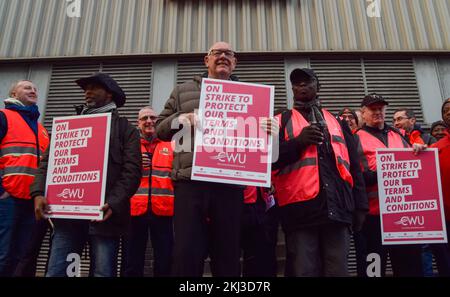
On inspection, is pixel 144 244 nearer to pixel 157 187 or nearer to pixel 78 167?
pixel 157 187

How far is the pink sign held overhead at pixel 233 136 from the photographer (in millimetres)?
2828

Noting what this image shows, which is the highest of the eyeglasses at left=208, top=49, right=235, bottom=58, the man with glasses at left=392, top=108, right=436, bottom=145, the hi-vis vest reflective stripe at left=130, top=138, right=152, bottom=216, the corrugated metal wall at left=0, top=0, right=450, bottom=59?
the corrugated metal wall at left=0, top=0, right=450, bottom=59

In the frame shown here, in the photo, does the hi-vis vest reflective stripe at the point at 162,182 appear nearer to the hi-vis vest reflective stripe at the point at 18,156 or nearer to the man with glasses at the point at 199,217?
the hi-vis vest reflective stripe at the point at 18,156

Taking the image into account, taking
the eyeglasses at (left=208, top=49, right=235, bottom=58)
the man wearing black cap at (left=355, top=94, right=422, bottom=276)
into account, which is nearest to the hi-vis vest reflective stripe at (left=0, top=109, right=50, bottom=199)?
the eyeglasses at (left=208, top=49, right=235, bottom=58)

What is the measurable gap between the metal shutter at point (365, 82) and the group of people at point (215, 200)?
3.11 meters

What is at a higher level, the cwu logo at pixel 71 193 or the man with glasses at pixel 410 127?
the man with glasses at pixel 410 127

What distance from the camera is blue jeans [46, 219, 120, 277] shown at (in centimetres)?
304

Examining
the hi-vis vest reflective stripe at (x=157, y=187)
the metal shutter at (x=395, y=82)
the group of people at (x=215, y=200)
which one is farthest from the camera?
the metal shutter at (x=395, y=82)

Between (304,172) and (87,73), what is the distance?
17.9 ft

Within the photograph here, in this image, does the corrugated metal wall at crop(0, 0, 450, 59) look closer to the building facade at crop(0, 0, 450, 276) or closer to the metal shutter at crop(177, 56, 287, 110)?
the building facade at crop(0, 0, 450, 276)

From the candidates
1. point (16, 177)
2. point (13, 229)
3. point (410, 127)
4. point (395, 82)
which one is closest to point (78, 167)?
point (16, 177)

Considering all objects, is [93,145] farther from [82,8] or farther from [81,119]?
[82,8]

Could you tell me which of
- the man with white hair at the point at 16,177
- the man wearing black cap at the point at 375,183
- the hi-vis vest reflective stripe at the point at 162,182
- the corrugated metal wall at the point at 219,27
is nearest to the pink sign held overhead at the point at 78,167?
the man with white hair at the point at 16,177

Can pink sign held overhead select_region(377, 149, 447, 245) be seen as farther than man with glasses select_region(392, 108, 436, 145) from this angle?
No
